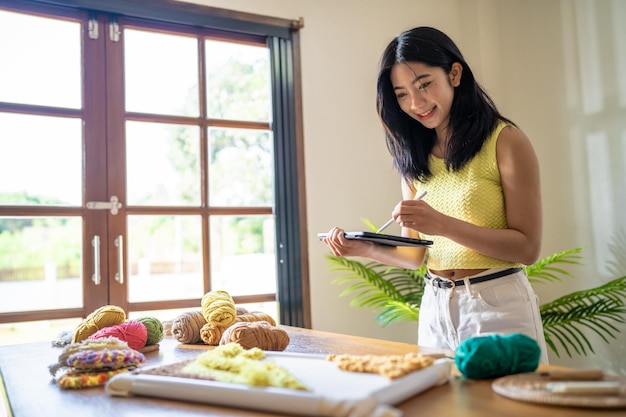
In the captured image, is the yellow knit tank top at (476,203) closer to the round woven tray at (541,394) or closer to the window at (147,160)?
the round woven tray at (541,394)

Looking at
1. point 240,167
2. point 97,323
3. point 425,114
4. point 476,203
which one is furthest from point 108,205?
point 476,203

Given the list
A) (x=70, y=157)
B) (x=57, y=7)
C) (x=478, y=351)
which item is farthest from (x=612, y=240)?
(x=57, y=7)

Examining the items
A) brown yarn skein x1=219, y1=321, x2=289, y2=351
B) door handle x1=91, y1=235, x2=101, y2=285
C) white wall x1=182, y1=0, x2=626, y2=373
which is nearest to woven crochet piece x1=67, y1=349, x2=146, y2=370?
brown yarn skein x1=219, y1=321, x2=289, y2=351

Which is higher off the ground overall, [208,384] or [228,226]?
[228,226]

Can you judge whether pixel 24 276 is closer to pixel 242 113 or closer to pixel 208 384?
pixel 242 113

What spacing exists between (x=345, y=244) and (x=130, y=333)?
548mm

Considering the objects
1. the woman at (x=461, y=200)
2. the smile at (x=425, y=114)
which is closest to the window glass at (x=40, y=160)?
the woman at (x=461, y=200)

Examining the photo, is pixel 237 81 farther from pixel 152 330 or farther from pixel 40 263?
pixel 152 330

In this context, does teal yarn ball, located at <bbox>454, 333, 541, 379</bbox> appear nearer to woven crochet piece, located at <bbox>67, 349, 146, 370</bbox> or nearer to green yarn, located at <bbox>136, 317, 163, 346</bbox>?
woven crochet piece, located at <bbox>67, 349, 146, 370</bbox>

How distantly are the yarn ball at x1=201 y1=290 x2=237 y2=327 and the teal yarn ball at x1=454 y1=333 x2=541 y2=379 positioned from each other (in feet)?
2.13

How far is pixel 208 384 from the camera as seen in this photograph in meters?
0.83

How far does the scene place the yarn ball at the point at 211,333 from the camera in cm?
138

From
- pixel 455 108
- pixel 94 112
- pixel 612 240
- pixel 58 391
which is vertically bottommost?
pixel 58 391

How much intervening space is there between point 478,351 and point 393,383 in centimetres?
17
